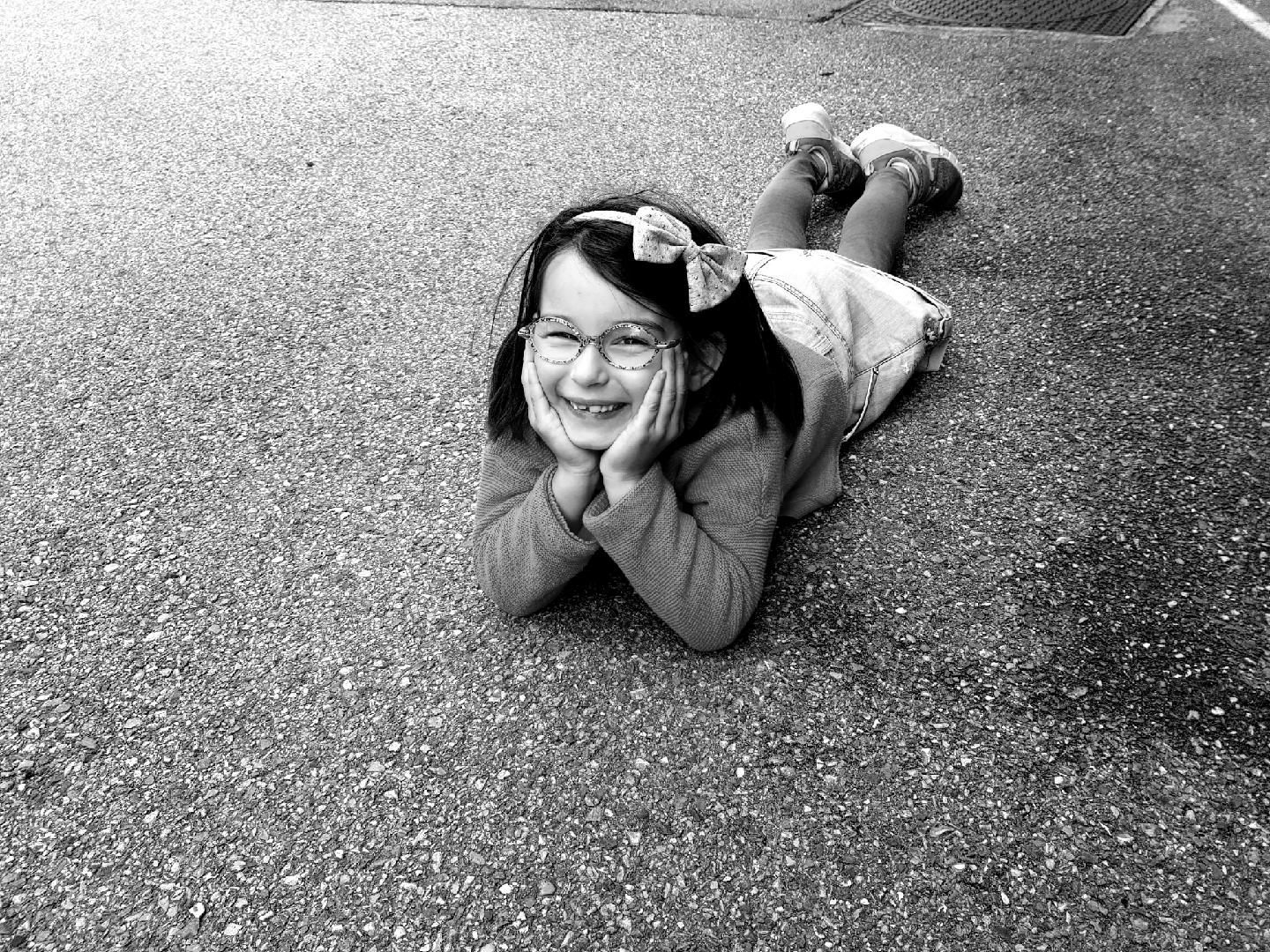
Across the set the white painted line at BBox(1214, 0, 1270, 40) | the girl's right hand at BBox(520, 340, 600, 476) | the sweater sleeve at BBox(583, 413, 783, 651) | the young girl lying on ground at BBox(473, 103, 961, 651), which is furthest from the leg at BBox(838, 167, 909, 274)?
the white painted line at BBox(1214, 0, 1270, 40)

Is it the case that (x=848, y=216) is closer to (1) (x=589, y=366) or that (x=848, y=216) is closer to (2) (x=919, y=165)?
(2) (x=919, y=165)

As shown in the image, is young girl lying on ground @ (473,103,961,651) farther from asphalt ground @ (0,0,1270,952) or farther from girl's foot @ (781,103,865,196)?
girl's foot @ (781,103,865,196)

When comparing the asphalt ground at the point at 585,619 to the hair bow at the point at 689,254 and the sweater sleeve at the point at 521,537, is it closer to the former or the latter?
the sweater sleeve at the point at 521,537

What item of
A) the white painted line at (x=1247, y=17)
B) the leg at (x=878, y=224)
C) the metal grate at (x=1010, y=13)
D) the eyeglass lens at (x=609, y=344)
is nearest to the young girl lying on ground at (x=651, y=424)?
the eyeglass lens at (x=609, y=344)

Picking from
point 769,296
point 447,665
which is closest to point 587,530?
point 447,665

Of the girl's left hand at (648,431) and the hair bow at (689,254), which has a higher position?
the hair bow at (689,254)

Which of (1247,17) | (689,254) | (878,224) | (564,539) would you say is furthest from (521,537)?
(1247,17)

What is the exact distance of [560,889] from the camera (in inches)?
60.4

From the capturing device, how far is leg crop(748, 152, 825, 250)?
297cm

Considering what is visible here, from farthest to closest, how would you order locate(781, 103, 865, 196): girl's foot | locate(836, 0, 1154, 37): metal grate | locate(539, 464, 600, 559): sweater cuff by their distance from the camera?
locate(836, 0, 1154, 37): metal grate
locate(781, 103, 865, 196): girl's foot
locate(539, 464, 600, 559): sweater cuff

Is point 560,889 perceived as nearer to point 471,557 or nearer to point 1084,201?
point 471,557

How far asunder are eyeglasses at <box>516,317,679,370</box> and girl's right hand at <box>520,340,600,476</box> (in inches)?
2.5

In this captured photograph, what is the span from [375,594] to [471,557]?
0.19 metres

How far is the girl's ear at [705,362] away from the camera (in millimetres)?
1801
